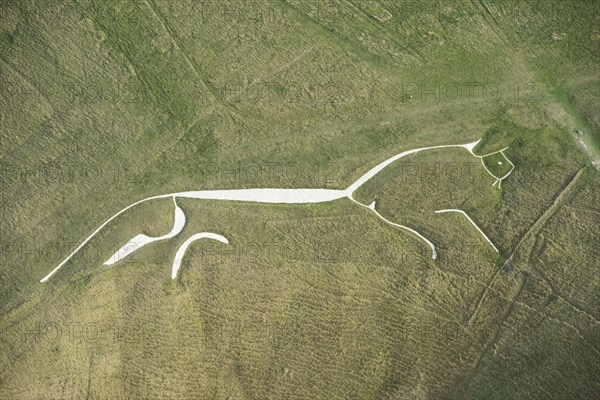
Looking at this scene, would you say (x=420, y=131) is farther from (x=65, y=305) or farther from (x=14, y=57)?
(x=14, y=57)

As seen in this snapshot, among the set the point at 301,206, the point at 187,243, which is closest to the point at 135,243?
the point at 187,243

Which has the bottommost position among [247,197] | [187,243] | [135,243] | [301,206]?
[301,206]

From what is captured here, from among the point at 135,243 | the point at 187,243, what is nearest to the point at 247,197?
the point at 187,243

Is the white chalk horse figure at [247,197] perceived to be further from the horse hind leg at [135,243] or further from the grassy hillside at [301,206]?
the grassy hillside at [301,206]

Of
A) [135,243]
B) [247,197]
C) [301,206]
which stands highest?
[135,243]

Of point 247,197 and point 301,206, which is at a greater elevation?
point 247,197

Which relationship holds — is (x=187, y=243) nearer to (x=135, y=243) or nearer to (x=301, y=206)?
(x=135, y=243)

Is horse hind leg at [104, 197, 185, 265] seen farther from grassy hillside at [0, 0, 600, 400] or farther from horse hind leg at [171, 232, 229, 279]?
horse hind leg at [171, 232, 229, 279]

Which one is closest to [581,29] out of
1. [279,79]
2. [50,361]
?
[279,79]

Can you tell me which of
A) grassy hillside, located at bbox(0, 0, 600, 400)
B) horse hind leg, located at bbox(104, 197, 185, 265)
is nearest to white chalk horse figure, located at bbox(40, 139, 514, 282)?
horse hind leg, located at bbox(104, 197, 185, 265)
